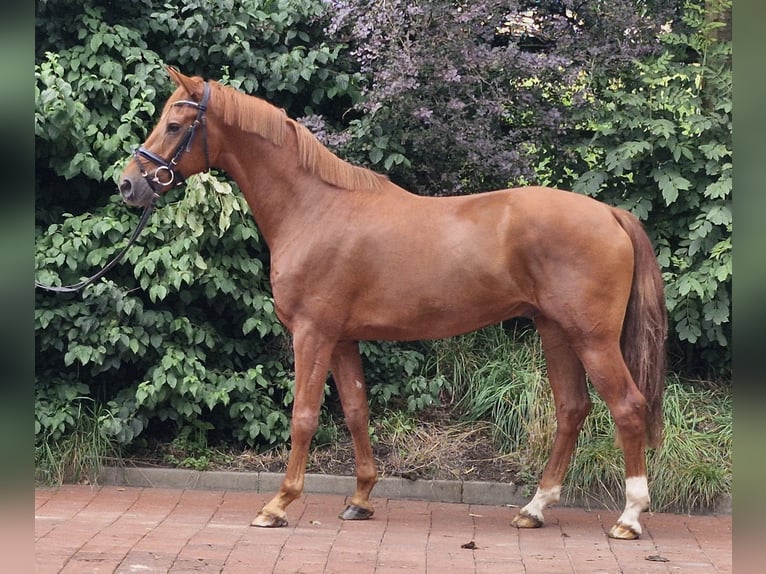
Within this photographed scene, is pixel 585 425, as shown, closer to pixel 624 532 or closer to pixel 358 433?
pixel 624 532

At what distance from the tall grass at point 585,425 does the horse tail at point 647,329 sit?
0.70 m

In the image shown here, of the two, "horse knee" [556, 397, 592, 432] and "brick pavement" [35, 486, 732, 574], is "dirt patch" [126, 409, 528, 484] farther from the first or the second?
"horse knee" [556, 397, 592, 432]

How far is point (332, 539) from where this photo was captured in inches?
218

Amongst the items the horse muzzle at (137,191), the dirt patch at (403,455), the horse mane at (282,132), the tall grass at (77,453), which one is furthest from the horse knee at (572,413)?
the tall grass at (77,453)

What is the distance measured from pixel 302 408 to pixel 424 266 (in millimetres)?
1107

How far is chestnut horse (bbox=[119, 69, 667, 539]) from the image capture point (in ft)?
18.5

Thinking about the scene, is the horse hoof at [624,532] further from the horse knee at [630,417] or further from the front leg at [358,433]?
the front leg at [358,433]

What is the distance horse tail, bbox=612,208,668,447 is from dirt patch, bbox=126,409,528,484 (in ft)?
4.19

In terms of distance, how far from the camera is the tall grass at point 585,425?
6.43 meters

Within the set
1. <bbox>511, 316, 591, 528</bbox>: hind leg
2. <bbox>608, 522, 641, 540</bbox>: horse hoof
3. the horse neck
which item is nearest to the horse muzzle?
the horse neck

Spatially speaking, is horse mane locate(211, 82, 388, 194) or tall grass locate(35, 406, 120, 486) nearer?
horse mane locate(211, 82, 388, 194)

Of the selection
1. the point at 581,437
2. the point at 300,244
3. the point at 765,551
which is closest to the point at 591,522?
the point at 581,437

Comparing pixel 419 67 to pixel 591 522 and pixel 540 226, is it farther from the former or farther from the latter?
pixel 591 522

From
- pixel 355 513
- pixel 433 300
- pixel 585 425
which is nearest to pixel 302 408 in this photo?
pixel 355 513
